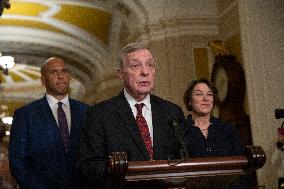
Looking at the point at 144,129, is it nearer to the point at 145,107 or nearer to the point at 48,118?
the point at 145,107

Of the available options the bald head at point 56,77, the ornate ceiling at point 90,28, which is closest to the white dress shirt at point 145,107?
the bald head at point 56,77

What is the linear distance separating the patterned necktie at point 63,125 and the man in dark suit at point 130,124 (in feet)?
2.59

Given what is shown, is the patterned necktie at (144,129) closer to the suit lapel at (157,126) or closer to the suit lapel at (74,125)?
the suit lapel at (157,126)

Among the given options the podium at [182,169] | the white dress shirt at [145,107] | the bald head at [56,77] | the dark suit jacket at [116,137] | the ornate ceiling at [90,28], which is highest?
Answer: the ornate ceiling at [90,28]

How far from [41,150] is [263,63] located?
4434mm

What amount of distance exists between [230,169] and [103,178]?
479 mm

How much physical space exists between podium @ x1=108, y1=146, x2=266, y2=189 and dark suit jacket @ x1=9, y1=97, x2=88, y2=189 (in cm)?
115

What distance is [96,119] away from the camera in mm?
2293

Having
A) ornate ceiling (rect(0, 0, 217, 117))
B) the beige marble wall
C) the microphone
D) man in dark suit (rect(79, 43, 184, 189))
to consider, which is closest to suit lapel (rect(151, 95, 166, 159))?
man in dark suit (rect(79, 43, 184, 189))

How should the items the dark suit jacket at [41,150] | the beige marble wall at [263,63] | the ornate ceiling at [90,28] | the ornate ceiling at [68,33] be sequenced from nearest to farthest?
the dark suit jacket at [41,150], the beige marble wall at [263,63], the ornate ceiling at [90,28], the ornate ceiling at [68,33]

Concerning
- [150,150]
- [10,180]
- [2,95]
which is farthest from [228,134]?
[2,95]

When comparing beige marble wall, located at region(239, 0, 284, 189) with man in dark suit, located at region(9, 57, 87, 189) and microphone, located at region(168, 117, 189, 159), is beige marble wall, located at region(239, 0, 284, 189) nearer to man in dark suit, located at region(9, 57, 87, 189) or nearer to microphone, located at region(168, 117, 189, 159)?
man in dark suit, located at region(9, 57, 87, 189)

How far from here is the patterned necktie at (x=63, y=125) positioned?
3.11 meters

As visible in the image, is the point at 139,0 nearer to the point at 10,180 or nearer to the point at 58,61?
the point at 10,180
